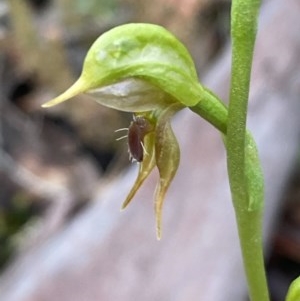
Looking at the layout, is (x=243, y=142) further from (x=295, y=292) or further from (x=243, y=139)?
(x=295, y=292)

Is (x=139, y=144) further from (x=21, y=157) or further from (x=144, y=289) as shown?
(x=21, y=157)

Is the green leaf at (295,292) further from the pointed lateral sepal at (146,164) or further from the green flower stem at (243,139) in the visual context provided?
the pointed lateral sepal at (146,164)

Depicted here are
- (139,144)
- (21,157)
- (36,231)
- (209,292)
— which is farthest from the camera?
(21,157)

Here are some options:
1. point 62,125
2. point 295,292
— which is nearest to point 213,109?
point 295,292

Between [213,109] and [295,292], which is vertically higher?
[213,109]

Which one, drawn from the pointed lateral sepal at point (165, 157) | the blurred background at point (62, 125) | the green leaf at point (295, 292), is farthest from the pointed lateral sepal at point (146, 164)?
the blurred background at point (62, 125)

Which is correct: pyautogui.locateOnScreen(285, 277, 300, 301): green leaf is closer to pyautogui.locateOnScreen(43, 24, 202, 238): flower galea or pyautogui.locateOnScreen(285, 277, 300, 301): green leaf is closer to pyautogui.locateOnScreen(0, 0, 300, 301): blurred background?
pyautogui.locateOnScreen(43, 24, 202, 238): flower galea

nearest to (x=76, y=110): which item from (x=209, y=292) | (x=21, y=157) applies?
(x=21, y=157)
